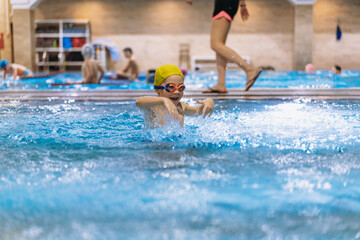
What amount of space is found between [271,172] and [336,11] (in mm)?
16144

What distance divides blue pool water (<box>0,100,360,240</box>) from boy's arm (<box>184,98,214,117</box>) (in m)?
0.11

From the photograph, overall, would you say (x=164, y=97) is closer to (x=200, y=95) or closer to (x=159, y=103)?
(x=159, y=103)

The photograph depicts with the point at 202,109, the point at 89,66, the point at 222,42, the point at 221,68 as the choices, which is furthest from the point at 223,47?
the point at 89,66

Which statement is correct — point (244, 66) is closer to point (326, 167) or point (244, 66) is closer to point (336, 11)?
point (326, 167)

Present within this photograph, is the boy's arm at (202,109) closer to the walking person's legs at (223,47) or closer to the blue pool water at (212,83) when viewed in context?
the walking person's legs at (223,47)

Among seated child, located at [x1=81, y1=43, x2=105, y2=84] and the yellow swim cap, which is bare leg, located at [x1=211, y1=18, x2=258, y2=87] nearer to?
the yellow swim cap

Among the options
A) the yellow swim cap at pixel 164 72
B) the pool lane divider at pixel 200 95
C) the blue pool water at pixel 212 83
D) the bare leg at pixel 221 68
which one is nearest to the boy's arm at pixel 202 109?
the yellow swim cap at pixel 164 72

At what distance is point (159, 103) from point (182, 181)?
101 centimetres

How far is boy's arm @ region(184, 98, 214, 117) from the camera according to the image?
9.35 feet

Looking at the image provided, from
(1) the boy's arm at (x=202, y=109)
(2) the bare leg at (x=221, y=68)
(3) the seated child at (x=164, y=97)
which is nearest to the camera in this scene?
(3) the seated child at (x=164, y=97)

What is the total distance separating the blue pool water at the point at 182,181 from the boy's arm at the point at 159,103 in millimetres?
167

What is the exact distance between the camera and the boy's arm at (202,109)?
285 cm

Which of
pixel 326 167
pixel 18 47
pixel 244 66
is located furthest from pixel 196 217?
pixel 18 47

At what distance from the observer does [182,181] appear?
5.58 ft
